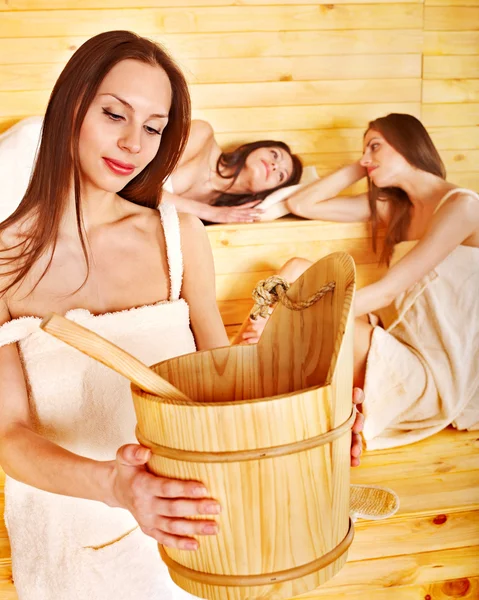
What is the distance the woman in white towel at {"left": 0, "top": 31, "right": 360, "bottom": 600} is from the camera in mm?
1075

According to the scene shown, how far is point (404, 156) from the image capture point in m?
2.75

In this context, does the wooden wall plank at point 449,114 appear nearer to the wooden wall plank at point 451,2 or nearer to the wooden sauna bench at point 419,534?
the wooden wall plank at point 451,2

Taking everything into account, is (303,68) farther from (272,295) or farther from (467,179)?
(272,295)

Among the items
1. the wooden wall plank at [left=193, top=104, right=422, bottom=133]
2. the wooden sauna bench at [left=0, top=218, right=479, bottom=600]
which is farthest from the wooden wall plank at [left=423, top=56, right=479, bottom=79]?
the wooden sauna bench at [left=0, top=218, right=479, bottom=600]

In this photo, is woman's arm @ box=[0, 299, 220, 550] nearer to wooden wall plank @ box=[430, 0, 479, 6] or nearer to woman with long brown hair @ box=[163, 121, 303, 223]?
woman with long brown hair @ box=[163, 121, 303, 223]

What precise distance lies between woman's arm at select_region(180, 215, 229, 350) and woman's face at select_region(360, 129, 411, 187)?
66.3 inches

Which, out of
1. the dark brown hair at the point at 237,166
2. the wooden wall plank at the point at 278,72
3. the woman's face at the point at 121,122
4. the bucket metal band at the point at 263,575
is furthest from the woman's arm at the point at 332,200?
the bucket metal band at the point at 263,575

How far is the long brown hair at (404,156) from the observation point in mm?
2754

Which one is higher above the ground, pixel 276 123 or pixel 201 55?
pixel 201 55

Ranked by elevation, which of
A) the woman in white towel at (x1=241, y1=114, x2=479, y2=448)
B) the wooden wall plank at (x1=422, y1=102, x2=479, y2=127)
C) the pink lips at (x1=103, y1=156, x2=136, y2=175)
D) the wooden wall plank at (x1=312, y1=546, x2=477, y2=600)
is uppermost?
the wooden wall plank at (x1=422, y1=102, x2=479, y2=127)

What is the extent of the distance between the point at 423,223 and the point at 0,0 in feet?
5.82

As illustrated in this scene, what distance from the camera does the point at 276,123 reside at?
284cm

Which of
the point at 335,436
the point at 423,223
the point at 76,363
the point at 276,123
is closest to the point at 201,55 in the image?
the point at 276,123

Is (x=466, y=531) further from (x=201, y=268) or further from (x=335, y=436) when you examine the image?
(x=335, y=436)
